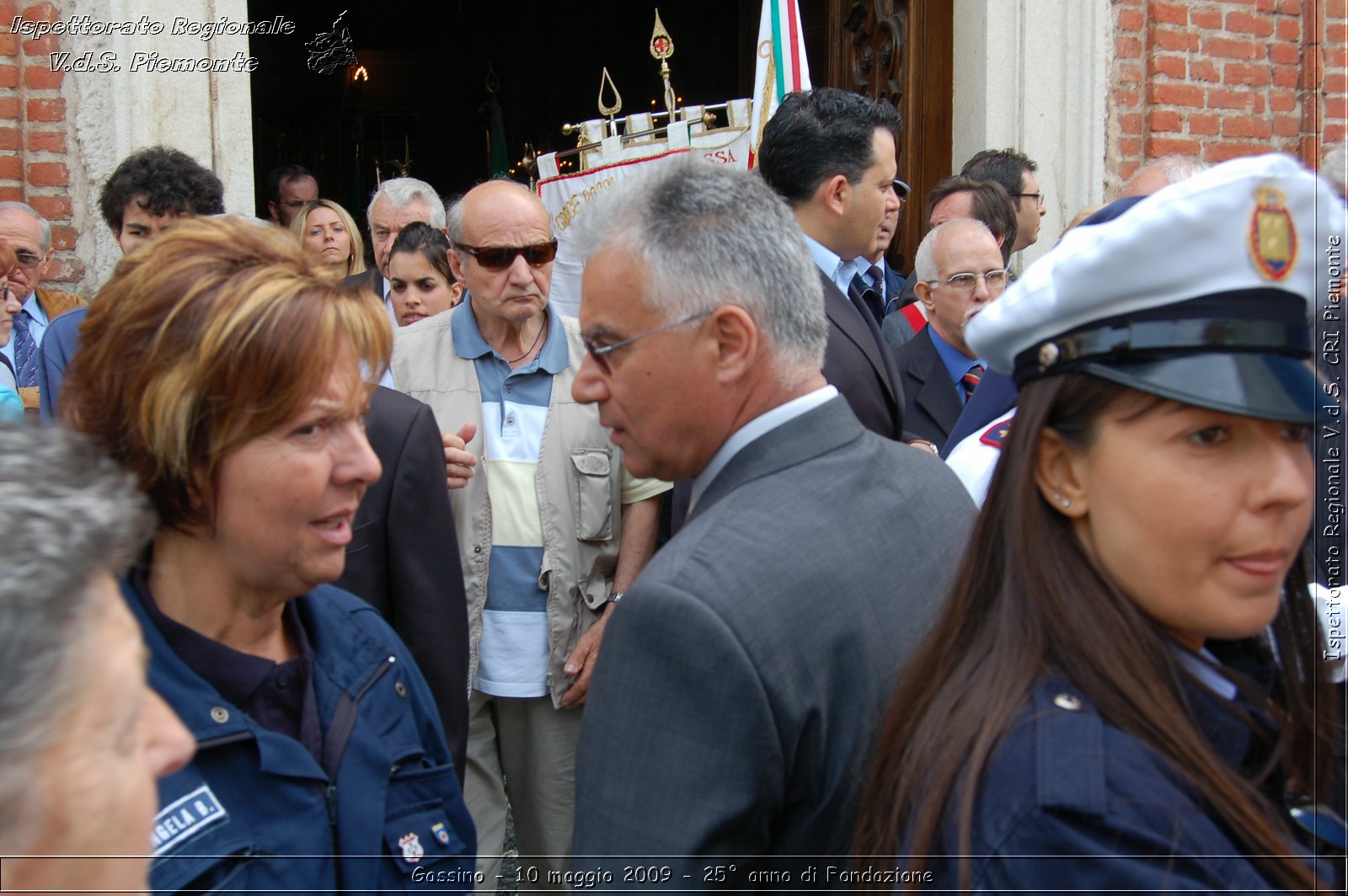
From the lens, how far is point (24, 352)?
151 inches

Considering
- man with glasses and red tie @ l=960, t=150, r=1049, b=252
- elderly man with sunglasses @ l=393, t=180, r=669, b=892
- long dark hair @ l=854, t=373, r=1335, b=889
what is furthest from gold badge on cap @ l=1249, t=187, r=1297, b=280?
man with glasses and red tie @ l=960, t=150, r=1049, b=252

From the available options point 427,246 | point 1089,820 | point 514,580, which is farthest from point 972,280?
point 1089,820

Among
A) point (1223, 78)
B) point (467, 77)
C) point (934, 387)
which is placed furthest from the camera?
point (467, 77)

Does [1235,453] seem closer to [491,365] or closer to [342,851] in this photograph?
[342,851]

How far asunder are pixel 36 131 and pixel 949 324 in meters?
3.33

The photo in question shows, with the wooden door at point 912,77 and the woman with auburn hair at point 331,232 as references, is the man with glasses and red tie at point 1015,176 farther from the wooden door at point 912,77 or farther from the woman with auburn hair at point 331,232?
the woman with auburn hair at point 331,232

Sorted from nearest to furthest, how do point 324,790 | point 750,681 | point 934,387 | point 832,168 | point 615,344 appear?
point 750,681, point 324,790, point 615,344, point 832,168, point 934,387

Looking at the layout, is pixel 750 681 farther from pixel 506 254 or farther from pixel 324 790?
pixel 506 254

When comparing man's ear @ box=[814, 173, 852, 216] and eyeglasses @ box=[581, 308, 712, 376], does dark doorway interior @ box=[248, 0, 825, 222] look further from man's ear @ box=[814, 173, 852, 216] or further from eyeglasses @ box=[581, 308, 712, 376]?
eyeglasses @ box=[581, 308, 712, 376]

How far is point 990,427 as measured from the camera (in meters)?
2.40

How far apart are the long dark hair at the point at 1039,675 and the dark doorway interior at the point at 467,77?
28.8 feet

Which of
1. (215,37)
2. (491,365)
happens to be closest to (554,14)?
(215,37)

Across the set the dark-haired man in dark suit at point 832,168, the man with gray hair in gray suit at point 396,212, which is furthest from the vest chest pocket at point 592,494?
the man with gray hair in gray suit at point 396,212

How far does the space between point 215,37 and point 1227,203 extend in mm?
4106
